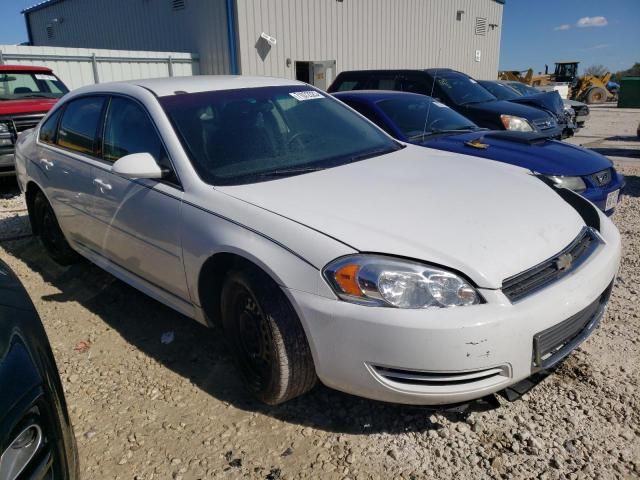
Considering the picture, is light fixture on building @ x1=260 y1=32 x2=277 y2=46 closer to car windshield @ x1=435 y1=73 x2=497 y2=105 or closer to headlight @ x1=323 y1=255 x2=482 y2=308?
car windshield @ x1=435 y1=73 x2=497 y2=105

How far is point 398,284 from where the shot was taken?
202 centimetres

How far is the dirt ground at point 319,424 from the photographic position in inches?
85.4

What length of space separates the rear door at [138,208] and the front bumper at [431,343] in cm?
97

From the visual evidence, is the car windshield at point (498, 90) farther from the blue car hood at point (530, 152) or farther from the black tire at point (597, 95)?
the black tire at point (597, 95)

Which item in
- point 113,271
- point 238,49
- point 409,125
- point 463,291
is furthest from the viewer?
point 238,49

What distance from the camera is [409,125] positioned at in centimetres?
538

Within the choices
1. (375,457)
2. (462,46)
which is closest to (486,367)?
(375,457)

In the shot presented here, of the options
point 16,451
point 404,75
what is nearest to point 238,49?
point 404,75

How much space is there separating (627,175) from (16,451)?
8.45 meters

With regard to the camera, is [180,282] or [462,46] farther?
[462,46]

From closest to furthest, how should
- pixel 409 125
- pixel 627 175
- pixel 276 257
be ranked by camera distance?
pixel 276 257, pixel 409 125, pixel 627 175

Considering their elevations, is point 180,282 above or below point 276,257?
below

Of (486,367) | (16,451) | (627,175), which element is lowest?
(627,175)

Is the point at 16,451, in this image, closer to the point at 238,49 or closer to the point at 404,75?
the point at 404,75
